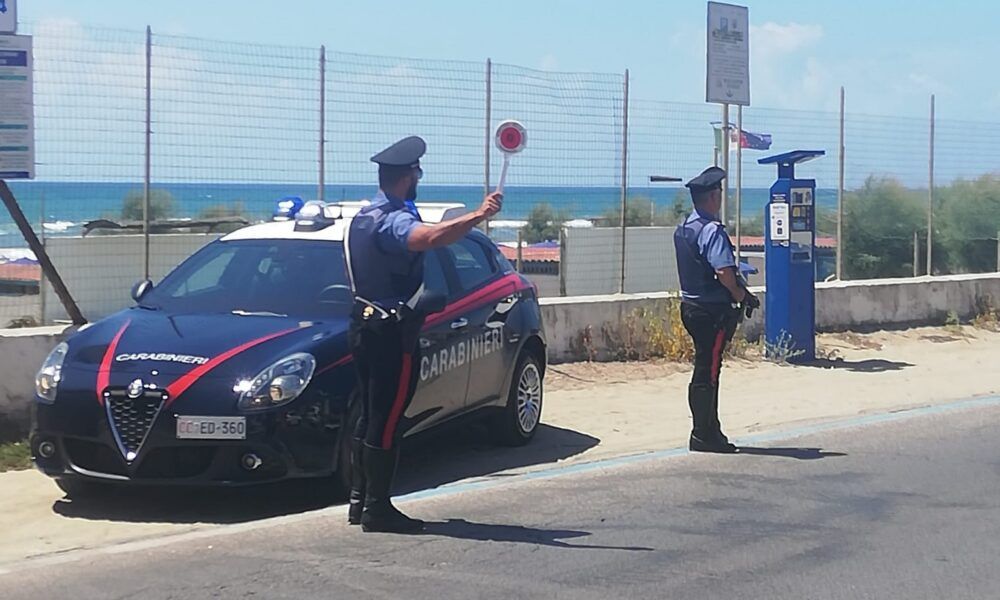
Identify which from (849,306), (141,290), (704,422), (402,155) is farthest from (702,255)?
(849,306)

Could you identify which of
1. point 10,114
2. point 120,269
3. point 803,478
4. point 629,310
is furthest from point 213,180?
point 803,478

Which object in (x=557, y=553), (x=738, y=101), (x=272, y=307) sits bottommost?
(x=557, y=553)

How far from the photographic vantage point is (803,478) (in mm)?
8711

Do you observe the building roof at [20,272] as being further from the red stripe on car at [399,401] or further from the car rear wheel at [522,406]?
the red stripe on car at [399,401]

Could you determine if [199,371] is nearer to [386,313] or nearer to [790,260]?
[386,313]

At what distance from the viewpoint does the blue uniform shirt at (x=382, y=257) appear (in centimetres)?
686

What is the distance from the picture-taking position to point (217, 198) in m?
12.0

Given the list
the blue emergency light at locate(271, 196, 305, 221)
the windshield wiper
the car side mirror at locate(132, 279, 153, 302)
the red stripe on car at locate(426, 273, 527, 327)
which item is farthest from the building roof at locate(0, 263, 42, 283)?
the red stripe on car at locate(426, 273, 527, 327)

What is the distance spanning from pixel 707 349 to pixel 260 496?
10.3ft

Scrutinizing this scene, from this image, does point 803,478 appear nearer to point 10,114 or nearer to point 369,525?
point 369,525

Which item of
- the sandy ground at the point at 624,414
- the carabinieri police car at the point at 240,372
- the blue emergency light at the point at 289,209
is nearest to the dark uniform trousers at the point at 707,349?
the sandy ground at the point at 624,414

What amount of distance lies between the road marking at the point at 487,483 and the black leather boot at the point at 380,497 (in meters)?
0.33

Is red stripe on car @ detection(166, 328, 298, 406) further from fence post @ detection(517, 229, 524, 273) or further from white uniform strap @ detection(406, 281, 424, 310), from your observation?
fence post @ detection(517, 229, 524, 273)

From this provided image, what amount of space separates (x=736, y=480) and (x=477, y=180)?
5713 millimetres
